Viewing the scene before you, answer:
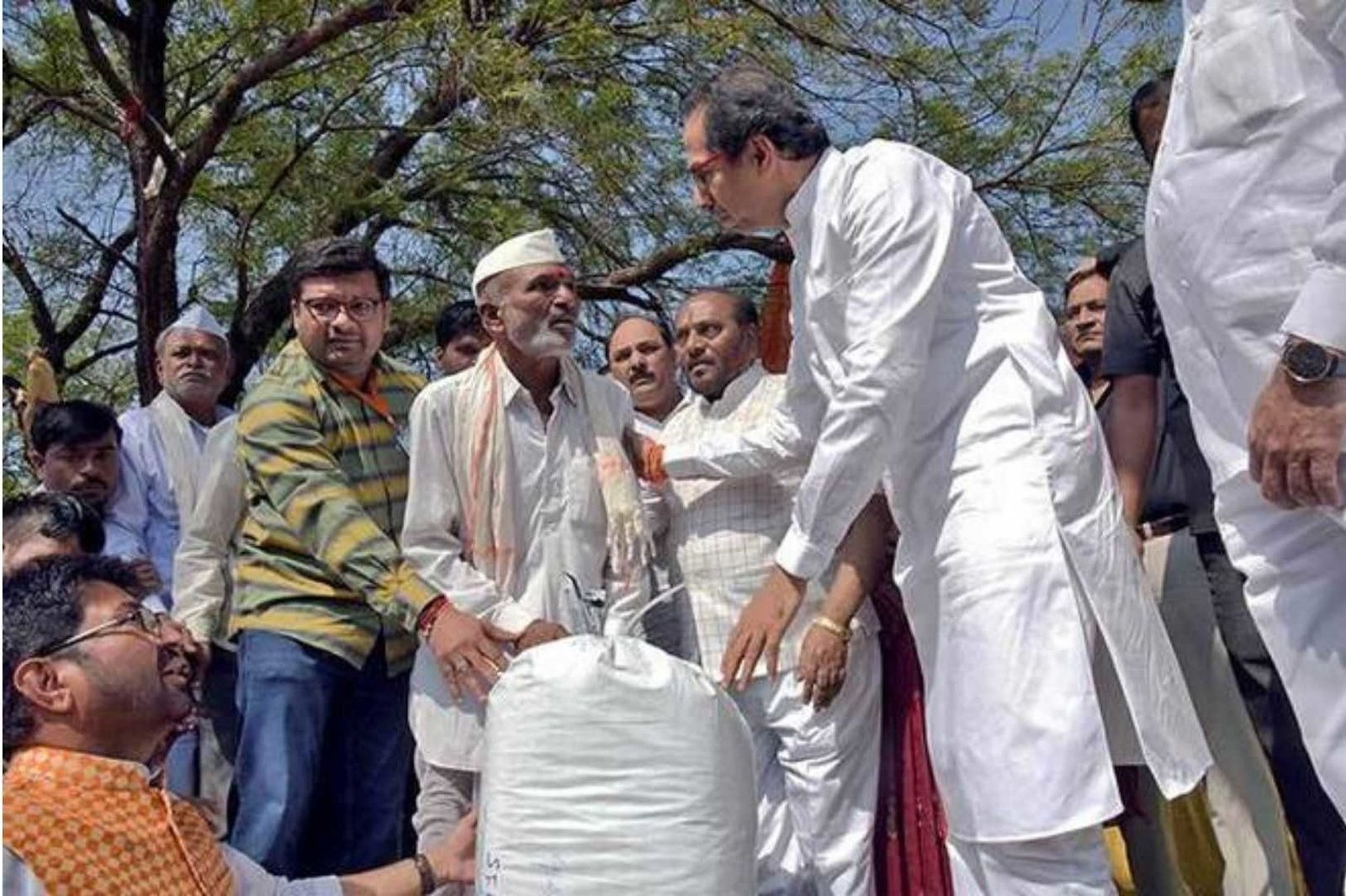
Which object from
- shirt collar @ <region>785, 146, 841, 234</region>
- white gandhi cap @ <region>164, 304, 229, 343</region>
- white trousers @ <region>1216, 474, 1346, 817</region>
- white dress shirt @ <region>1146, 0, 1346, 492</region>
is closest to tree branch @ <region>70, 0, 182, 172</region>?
white gandhi cap @ <region>164, 304, 229, 343</region>

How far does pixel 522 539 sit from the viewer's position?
140 inches

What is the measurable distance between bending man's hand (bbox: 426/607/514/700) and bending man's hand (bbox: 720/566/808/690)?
725mm

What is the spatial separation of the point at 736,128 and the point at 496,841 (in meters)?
1.39

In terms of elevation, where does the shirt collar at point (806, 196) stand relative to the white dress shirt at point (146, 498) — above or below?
above

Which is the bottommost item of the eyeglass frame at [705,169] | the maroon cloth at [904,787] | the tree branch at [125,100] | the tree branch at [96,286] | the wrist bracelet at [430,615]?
the maroon cloth at [904,787]

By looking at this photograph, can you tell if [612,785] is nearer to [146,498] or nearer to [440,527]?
[440,527]

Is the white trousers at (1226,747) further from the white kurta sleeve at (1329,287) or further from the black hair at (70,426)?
the black hair at (70,426)

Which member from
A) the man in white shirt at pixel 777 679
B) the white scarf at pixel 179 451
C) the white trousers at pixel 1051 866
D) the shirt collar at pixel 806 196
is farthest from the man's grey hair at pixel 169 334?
the white trousers at pixel 1051 866

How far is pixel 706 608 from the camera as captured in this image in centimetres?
380

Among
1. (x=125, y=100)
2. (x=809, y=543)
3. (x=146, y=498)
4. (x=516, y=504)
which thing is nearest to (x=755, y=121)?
(x=809, y=543)

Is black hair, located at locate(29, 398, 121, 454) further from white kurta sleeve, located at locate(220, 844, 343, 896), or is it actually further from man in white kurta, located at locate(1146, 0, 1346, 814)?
man in white kurta, located at locate(1146, 0, 1346, 814)

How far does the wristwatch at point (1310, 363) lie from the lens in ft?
6.08

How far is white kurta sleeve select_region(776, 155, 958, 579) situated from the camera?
8.75ft

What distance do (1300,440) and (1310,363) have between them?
94mm
